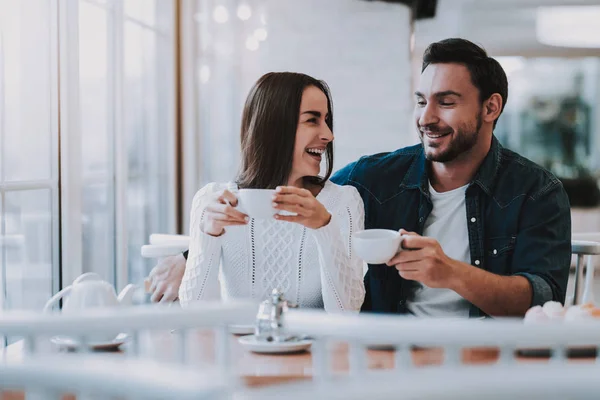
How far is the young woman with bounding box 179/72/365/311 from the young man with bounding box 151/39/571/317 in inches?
6.2

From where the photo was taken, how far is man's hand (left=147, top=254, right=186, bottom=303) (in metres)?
2.12

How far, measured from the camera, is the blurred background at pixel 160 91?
2453 millimetres

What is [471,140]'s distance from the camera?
224 cm

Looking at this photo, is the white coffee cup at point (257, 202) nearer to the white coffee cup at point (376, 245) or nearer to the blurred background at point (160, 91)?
the white coffee cup at point (376, 245)

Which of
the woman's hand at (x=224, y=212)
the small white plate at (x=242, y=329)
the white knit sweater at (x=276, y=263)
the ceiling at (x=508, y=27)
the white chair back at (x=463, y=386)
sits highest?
the ceiling at (x=508, y=27)

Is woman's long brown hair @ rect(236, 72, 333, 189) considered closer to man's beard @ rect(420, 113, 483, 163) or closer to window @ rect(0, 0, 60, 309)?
man's beard @ rect(420, 113, 483, 163)

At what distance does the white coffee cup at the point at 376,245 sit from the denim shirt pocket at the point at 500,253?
694 millimetres

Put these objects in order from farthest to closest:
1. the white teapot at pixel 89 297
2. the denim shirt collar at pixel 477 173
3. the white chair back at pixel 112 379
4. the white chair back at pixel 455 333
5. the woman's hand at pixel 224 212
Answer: the denim shirt collar at pixel 477 173
the woman's hand at pixel 224 212
the white teapot at pixel 89 297
the white chair back at pixel 455 333
the white chair back at pixel 112 379

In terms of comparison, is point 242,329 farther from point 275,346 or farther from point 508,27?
point 508,27

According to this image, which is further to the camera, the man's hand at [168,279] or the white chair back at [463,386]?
the man's hand at [168,279]

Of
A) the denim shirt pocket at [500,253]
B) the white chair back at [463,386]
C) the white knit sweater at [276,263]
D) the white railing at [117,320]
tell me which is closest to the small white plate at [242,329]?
the white knit sweater at [276,263]

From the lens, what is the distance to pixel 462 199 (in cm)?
220

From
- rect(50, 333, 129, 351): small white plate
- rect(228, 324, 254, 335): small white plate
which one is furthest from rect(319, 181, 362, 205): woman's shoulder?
rect(50, 333, 129, 351): small white plate

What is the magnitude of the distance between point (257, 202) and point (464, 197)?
2.64 feet
